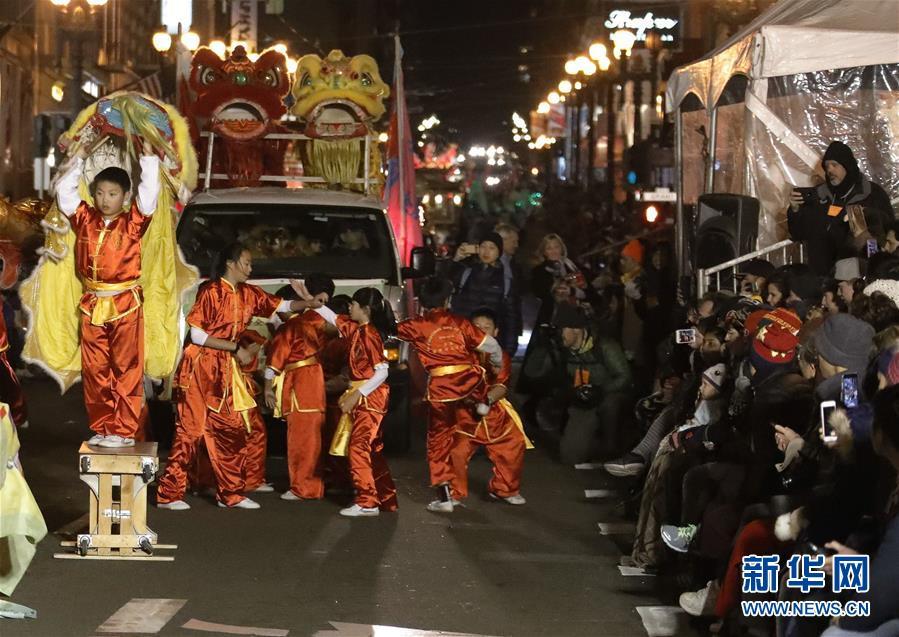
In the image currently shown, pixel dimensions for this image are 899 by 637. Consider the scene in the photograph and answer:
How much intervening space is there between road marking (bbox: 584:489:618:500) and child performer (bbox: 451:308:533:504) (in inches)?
27.7

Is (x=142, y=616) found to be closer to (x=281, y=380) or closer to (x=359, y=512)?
(x=359, y=512)

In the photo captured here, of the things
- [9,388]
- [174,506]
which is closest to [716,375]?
[174,506]

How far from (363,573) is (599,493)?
3029 millimetres

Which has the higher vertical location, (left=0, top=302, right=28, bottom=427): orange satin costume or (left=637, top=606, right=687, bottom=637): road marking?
(left=0, top=302, right=28, bottom=427): orange satin costume

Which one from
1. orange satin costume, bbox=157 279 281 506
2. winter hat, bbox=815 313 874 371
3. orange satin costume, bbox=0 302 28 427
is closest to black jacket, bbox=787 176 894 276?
orange satin costume, bbox=157 279 281 506

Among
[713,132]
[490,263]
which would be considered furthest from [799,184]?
[490,263]

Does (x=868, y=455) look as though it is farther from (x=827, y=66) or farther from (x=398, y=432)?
(x=827, y=66)

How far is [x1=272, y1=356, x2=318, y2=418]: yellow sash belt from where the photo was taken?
31.2ft

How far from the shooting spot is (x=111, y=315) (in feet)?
27.1

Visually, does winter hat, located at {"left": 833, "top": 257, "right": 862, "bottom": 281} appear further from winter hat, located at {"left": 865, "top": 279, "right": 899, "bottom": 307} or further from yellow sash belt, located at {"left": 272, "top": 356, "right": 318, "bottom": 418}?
yellow sash belt, located at {"left": 272, "top": 356, "right": 318, "bottom": 418}

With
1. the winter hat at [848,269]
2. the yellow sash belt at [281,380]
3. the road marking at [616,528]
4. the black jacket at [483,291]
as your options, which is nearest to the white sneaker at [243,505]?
the yellow sash belt at [281,380]

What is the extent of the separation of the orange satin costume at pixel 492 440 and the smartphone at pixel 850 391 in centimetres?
414

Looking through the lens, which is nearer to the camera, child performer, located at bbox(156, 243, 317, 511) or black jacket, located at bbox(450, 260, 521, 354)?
child performer, located at bbox(156, 243, 317, 511)

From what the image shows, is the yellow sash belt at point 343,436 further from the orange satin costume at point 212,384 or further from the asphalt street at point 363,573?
the orange satin costume at point 212,384
